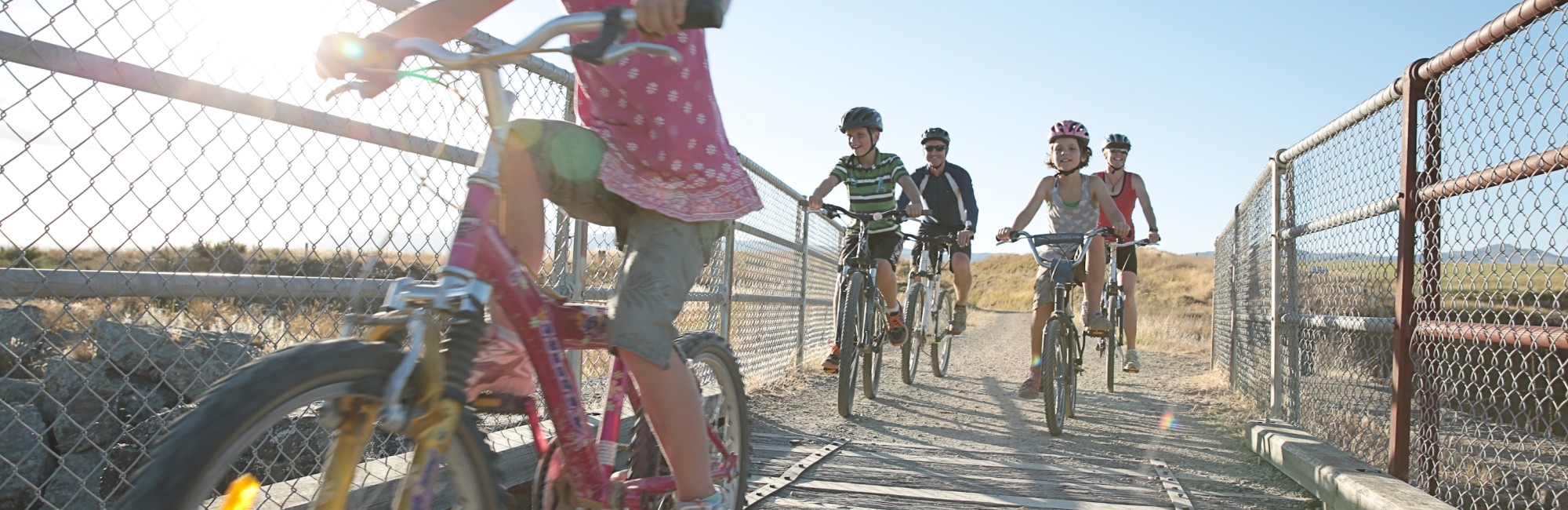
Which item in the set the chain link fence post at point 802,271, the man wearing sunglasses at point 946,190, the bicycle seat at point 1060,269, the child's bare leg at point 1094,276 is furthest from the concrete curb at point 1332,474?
the chain link fence post at point 802,271

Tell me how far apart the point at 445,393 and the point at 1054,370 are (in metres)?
4.72

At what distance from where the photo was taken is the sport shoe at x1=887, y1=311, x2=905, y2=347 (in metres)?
7.09

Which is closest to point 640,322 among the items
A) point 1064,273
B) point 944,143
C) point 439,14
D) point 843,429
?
point 439,14

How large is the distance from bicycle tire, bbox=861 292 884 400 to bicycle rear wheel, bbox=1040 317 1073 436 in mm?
1139

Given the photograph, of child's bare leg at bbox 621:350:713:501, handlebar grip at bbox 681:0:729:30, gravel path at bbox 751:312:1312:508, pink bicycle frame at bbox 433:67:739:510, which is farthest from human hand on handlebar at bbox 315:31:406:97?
gravel path at bbox 751:312:1312:508

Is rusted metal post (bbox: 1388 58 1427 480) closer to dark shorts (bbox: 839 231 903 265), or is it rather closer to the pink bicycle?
the pink bicycle

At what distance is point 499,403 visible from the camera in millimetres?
1883

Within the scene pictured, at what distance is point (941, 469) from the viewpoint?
169 inches

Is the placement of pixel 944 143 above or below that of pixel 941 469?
above

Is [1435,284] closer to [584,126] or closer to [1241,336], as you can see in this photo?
[584,126]

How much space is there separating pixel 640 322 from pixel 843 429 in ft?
12.1

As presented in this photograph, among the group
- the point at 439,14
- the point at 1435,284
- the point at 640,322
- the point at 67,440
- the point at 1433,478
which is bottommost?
the point at 67,440

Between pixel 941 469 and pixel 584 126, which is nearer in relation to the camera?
pixel 584 126

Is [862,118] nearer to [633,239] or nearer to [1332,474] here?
[1332,474]
